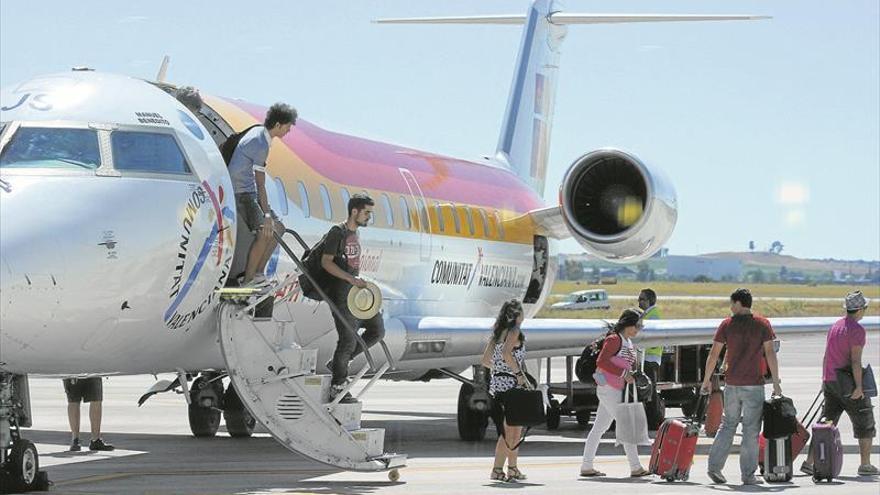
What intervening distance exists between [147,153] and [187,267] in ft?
3.18

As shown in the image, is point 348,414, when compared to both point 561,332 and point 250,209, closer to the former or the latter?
point 250,209

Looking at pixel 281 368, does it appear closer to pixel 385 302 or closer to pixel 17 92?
pixel 17 92

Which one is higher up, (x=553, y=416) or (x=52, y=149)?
(x=52, y=149)

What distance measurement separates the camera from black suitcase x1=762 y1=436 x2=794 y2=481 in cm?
1416

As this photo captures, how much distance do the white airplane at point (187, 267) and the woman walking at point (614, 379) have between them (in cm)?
185

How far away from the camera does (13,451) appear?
12414 millimetres

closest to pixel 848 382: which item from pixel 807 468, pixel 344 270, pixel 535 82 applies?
pixel 807 468

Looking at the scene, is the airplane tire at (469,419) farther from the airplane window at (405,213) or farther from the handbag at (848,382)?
the handbag at (848,382)

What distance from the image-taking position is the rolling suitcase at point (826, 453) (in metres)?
14.2

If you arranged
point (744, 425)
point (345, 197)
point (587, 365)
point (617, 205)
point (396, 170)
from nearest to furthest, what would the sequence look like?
point (744, 425), point (587, 365), point (345, 197), point (396, 170), point (617, 205)

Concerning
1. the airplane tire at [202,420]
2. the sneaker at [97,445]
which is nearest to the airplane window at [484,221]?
the airplane tire at [202,420]

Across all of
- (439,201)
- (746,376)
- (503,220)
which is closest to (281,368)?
(746,376)

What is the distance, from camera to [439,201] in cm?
2033

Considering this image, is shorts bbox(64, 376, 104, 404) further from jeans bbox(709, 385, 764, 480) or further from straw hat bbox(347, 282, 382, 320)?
jeans bbox(709, 385, 764, 480)
